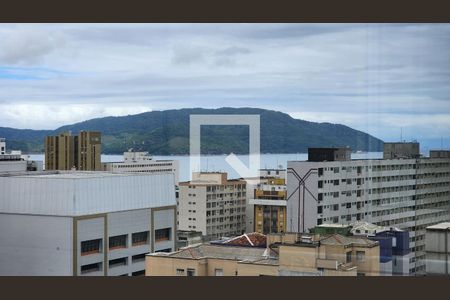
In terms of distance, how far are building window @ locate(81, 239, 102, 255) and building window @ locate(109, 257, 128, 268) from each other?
178 mm

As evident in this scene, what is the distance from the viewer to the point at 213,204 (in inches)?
251

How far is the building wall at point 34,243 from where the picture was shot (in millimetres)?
6238

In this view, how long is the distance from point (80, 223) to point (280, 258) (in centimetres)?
291

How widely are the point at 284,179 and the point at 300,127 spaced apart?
488 millimetres

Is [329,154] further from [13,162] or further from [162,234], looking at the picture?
[13,162]

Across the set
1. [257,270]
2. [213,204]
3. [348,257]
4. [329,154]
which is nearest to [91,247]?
[213,204]

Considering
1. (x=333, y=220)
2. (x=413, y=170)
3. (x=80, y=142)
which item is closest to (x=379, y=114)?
(x=413, y=170)

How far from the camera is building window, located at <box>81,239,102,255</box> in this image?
270 inches

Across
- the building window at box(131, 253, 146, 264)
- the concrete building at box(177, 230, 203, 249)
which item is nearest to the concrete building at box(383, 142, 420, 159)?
the concrete building at box(177, 230, 203, 249)

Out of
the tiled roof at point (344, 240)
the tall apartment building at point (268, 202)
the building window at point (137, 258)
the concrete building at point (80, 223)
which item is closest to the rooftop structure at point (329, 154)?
the tall apartment building at point (268, 202)

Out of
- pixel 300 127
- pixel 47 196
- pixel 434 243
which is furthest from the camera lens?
pixel 47 196

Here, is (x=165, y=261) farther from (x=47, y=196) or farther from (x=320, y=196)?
(x=47, y=196)

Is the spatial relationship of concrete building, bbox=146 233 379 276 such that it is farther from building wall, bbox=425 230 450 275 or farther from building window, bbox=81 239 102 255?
building window, bbox=81 239 102 255

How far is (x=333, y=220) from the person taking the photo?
204 inches
